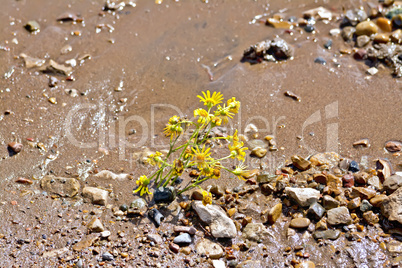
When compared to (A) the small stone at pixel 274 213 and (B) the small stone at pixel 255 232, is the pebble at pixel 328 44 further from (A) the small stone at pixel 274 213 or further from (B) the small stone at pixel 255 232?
(B) the small stone at pixel 255 232

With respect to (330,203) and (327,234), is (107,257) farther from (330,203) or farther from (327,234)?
(330,203)

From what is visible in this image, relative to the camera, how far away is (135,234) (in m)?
3.31

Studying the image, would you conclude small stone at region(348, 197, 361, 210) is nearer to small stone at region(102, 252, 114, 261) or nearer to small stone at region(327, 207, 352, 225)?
small stone at region(327, 207, 352, 225)

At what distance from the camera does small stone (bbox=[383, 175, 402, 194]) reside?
358cm

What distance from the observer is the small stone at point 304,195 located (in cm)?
349

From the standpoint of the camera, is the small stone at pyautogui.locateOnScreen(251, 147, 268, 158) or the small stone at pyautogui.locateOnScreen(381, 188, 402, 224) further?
the small stone at pyautogui.locateOnScreen(251, 147, 268, 158)

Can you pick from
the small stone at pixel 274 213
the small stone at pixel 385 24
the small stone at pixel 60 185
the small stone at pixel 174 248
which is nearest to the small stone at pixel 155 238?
the small stone at pixel 174 248

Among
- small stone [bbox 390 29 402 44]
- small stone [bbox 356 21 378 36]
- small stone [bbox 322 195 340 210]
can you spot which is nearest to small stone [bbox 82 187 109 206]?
small stone [bbox 322 195 340 210]

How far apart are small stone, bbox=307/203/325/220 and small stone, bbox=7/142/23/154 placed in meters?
2.55

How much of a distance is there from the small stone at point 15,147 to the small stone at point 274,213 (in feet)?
7.40

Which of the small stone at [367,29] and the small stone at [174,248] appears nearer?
the small stone at [174,248]

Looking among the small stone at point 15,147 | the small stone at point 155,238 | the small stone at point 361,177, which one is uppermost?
the small stone at point 15,147

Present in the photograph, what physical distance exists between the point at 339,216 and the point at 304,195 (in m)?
0.31

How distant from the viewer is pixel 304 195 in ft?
11.5
